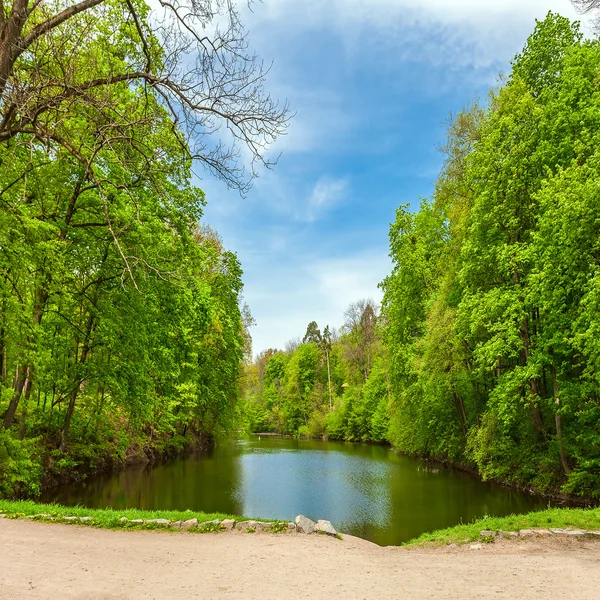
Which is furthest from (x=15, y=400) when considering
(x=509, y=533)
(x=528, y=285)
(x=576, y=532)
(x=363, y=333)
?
(x=363, y=333)

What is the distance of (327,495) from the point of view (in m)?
15.9

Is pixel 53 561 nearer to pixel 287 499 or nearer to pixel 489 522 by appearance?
pixel 489 522

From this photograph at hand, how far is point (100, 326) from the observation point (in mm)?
13297

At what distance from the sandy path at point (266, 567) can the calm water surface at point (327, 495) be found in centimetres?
389

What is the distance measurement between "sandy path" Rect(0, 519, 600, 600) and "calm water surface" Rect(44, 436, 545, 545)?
389 cm

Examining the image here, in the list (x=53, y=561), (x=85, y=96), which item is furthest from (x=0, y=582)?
(x=85, y=96)

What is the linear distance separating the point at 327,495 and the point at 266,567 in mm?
10849

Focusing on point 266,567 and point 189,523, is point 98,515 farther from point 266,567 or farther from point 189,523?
point 266,567

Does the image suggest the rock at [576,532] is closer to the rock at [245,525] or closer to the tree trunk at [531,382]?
the rock at [245,525]

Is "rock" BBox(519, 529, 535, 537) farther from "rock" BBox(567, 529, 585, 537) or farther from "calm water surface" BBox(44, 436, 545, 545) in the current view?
"calm water surface" BBox(44, 436, 545, 545)

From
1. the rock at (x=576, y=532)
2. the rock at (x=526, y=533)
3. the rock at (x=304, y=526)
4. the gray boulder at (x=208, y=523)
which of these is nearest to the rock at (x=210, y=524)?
the gray boulder at (x=208, y=523)

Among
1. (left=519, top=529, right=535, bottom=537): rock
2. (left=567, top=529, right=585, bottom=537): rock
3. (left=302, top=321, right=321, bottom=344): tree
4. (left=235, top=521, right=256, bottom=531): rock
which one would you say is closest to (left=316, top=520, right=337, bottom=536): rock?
(left=235, top=521, right=256, bottom=531): rock

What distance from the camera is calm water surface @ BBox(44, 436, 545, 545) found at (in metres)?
12.4

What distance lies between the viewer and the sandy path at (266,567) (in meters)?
4.80
